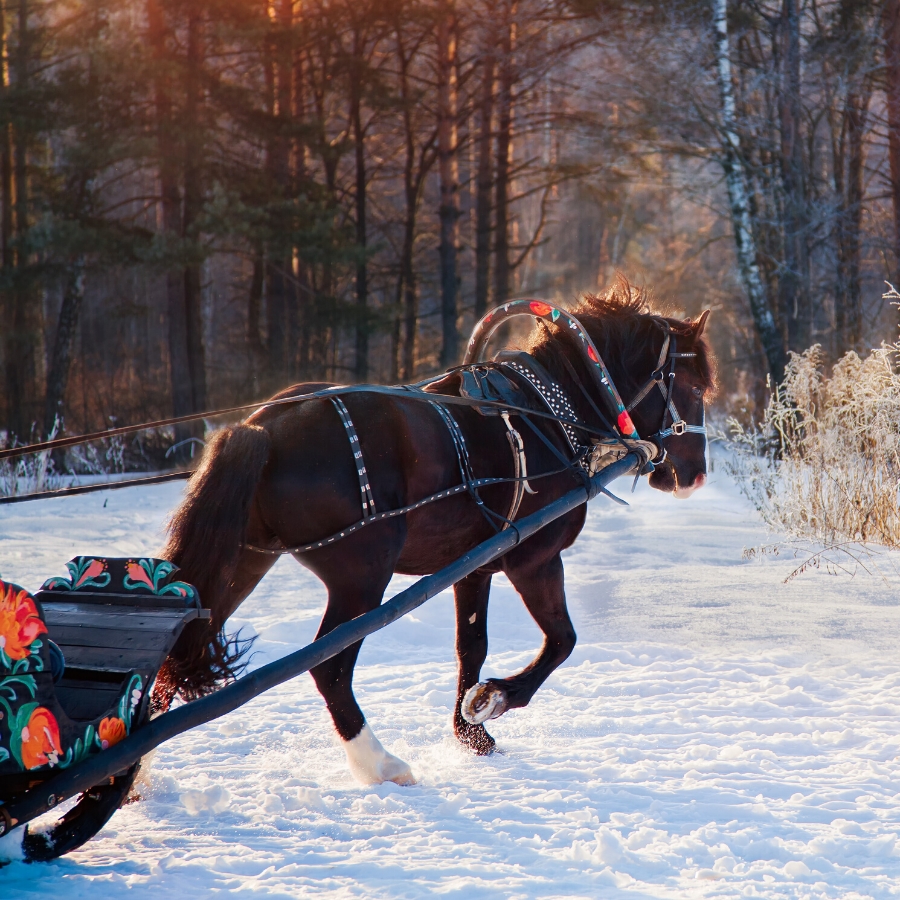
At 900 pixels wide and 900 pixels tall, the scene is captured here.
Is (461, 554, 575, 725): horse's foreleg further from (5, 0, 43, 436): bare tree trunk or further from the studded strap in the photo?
(5, 0, 43, 436): bare tree trunk

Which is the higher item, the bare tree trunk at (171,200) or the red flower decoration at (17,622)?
the bare tree trunk at (171,200)

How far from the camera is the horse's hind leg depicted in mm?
3568

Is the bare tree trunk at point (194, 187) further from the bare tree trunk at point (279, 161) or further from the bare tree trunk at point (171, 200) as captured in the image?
the bare tree trunk at point (279, 161)

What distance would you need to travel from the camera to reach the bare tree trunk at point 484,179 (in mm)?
18484

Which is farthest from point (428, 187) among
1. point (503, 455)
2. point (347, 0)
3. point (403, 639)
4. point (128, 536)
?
point (503, 455)

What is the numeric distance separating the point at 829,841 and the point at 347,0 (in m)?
19.1

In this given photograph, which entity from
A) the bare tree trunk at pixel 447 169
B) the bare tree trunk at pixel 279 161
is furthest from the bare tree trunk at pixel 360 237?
the bare tree trunk at pixel 447 169

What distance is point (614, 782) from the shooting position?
12.1ft

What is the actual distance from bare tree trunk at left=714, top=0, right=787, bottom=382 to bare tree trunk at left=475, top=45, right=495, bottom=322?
187 inches

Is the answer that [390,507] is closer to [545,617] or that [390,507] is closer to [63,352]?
[545,617]

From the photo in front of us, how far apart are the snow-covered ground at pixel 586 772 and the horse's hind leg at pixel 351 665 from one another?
3.6 inches

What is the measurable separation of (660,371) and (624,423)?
419 millimetres

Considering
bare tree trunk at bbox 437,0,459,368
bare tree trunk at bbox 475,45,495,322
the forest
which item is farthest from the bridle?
bare tree trunk at bbox 475,45,495,322

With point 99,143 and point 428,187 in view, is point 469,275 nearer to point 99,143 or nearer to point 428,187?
point 428,187
